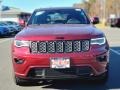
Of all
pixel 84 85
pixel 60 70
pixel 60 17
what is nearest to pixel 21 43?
pixel 60 70

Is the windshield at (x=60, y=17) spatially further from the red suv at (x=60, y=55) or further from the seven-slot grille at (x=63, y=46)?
the seven-slot grille at (x=63, y=46)

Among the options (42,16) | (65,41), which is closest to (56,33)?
(65,41)

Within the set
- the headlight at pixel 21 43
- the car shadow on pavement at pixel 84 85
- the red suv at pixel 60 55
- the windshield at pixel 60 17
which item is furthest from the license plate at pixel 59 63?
the windshield at pixel 60 17

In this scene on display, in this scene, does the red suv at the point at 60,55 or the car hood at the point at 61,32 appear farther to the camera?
the car hood at the point at 61,32

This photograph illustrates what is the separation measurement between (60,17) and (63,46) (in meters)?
2.30

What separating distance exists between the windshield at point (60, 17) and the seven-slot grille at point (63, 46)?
201 centimetres

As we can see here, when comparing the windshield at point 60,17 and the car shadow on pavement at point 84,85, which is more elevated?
the windshield at point 60,17

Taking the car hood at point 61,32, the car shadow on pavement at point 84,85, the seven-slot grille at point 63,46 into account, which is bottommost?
the car shadow on pavement at point 84,85

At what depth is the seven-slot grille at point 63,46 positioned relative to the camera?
7.89m

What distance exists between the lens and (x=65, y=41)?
26.0 feet

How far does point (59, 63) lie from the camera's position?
7.76 m

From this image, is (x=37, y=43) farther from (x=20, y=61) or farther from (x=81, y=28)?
(x=81, y=28)

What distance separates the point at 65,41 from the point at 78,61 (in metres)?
0.46

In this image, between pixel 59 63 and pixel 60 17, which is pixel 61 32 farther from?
pixel 60 17
